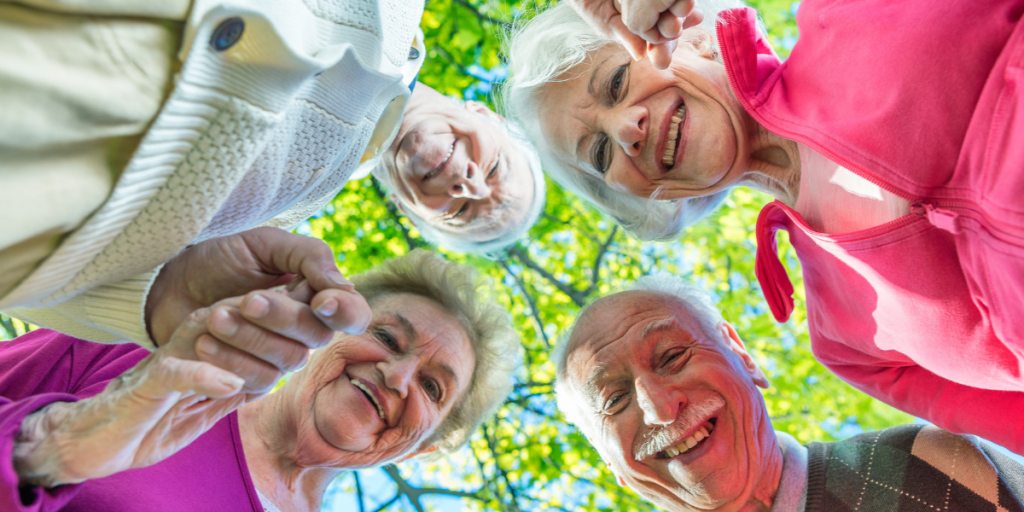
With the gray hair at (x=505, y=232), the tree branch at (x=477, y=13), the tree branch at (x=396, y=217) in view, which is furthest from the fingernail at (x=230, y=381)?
the tree branch at (x=396, y=217)

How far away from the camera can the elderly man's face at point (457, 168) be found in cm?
340

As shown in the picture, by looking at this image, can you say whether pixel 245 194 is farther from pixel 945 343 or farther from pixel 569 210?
pixel 569 210

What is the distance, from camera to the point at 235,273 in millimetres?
1452

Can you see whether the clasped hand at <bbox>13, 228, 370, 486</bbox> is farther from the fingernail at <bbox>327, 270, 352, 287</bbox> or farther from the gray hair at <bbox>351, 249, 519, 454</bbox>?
the gray hair at <bbox>351, 249, 519, 454</bbox>

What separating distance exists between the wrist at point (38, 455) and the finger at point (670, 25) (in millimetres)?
1714

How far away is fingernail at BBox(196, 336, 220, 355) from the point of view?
1.21 meters

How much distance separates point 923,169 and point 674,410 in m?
1.29

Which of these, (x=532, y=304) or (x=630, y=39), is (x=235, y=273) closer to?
(x=630, y=39)

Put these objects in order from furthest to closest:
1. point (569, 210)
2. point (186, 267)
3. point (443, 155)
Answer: point (569, 210) < point (443, 155) < point (186, 267)

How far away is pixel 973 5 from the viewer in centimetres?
149

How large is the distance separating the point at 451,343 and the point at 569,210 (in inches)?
137

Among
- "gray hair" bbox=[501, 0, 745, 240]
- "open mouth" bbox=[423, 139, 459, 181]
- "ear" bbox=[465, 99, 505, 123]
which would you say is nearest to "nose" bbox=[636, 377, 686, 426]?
"gray hair" bbox=[501, 0, 745, 240]

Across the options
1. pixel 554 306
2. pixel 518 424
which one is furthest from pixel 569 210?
pixel 518 424

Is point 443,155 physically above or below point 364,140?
below
